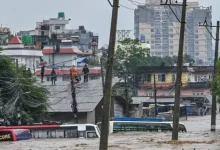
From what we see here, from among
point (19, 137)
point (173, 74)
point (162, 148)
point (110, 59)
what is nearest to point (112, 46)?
point (110, 59)

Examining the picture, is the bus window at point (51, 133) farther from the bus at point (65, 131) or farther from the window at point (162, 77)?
the window at point (162, 77)

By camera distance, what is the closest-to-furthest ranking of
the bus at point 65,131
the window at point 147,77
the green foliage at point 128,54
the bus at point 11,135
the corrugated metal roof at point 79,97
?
the bus at point 11,135
the bus at point 65,131
the corrugated metal roof at point 79,97
the window at point 147,77
the green foliage at point 128,54

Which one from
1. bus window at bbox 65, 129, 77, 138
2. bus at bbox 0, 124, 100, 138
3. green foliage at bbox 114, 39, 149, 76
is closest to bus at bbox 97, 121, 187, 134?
bus at bbox 0, 124, 100, 138

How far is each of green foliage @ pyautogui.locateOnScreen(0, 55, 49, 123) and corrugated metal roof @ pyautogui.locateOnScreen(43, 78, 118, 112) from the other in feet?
11.4

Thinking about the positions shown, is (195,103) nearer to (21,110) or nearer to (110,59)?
(21,110)

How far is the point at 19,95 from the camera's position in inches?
2159

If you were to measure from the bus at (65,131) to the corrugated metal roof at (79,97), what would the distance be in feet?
46.9

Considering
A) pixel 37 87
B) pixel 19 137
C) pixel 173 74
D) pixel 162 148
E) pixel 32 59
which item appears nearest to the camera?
pixel 162 148

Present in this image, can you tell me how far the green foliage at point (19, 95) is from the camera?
5512 centimetres

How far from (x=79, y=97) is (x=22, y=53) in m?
40.3

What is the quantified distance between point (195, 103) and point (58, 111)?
49767mm

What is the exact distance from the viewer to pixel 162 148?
3141cm

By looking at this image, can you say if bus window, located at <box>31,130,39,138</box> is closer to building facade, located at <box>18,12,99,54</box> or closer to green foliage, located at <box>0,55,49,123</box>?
green foliage, located at <box>0,55,49,123</box>

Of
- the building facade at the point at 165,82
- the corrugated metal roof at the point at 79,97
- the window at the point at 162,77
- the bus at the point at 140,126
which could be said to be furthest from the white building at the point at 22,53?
the bus at the point at 140,126
